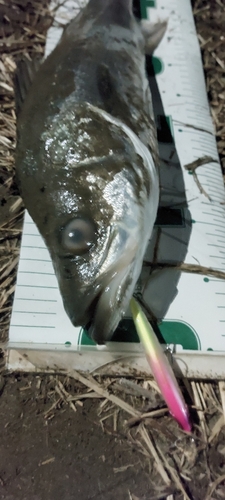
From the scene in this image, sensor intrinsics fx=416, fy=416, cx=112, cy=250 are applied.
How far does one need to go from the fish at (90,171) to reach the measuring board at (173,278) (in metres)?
0.32

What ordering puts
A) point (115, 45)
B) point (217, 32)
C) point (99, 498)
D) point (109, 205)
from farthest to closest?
point (217, 32), point (115, 45), point (99, 498), point (109, 205)

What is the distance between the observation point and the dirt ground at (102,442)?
1428mm

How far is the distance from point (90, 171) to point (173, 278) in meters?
0.62

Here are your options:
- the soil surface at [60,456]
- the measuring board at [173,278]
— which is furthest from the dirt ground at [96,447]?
the measuring board at [173,278]

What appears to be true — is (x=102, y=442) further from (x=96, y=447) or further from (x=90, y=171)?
(x=90, y=171)

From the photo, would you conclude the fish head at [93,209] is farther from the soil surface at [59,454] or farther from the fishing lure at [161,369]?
the soil surface at [59,454]

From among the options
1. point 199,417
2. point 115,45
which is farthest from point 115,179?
point 199,417

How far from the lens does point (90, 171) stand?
1299 millimetres

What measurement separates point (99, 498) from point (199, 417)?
45cm

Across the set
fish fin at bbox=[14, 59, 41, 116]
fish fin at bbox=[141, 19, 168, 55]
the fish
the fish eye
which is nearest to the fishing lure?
the fish

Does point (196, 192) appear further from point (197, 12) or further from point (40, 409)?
point (197, 12)

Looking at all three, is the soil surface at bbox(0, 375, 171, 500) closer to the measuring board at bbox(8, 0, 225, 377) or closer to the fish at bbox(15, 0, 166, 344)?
the measuring board at bbox(8, 0, 225, 377)

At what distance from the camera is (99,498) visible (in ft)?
4.65

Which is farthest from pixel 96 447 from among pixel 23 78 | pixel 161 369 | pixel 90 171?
pixel 23 78
